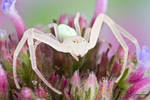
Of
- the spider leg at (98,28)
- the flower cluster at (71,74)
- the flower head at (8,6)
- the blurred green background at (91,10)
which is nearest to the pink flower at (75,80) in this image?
the flower cluster at (71,74)

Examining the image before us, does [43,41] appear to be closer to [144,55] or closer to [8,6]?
[8,6]

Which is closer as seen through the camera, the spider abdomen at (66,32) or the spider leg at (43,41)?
the spider leg at (43,41)

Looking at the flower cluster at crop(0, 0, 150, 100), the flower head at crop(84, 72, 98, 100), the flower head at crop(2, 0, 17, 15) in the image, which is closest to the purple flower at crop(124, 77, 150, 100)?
the flower cluster at crop(0, 0, 150, 100)

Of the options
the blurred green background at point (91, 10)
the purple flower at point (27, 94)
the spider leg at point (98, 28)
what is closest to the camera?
the purple flower at point (27, 94)

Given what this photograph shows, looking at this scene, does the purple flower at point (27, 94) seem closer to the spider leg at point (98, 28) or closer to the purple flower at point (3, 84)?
the purple flower at point (3, 84)

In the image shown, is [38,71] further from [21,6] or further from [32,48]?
[21,6]

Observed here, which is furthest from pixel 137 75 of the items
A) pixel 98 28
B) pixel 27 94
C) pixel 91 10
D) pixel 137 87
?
pixel 91 10

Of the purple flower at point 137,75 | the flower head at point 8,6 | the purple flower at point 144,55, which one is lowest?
the purple flower at point 137,75
